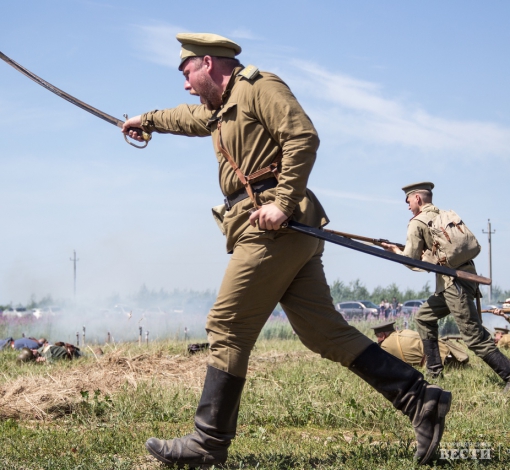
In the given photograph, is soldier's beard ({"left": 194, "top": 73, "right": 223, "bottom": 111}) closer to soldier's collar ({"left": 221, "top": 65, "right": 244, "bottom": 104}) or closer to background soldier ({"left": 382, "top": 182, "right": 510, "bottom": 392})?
soldier's collar ({"left": 221, "top": 65, "right": 244, "bottom": 104})

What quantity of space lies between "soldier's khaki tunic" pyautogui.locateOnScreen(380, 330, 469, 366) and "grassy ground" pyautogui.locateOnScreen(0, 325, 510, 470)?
0.44 meters

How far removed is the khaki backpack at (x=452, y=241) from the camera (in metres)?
7.52

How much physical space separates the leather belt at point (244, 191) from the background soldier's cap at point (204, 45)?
785 millimetres

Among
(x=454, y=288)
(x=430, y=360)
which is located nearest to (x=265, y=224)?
(x=454, y=288)

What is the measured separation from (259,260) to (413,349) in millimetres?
5715

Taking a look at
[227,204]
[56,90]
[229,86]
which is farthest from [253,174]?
[56,90]

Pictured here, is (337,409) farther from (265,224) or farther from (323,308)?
(265,224)

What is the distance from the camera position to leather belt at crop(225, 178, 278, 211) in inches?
162

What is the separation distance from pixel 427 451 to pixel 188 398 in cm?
270

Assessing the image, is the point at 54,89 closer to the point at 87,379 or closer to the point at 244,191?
the point at 244,191

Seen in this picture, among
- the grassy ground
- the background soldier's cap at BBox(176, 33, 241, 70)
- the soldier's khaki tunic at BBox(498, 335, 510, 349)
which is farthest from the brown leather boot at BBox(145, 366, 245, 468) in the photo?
the soldier's khaki tunic at BBox(498, 335, 510, 349)

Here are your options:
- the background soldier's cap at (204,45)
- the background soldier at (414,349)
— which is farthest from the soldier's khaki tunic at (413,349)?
the background soldier's cap at (204,45)

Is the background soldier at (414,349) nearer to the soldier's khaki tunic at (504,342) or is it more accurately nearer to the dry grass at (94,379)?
the dry grass at (94,379)

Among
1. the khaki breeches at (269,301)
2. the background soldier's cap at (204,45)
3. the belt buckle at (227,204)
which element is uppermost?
the background soldier's cap at (204,45)
